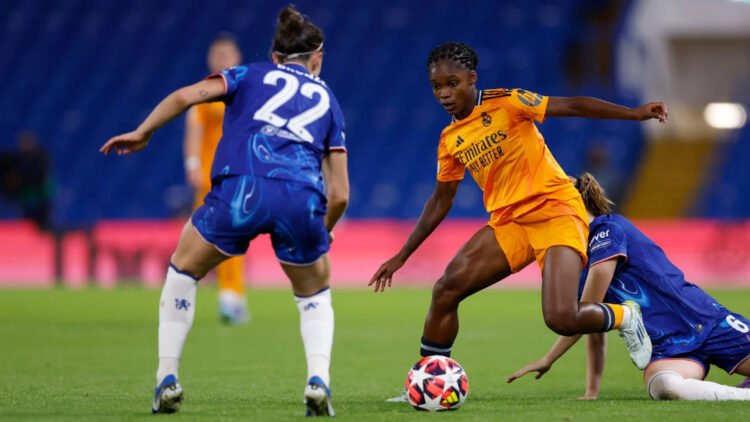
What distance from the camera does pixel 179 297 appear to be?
228 inches

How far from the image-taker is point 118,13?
2695 centimetres

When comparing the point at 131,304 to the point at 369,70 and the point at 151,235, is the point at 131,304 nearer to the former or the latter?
the point at 151,235

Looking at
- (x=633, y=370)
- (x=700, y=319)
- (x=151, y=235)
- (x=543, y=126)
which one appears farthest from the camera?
(x=543, y=126)

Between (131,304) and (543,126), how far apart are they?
41.9 ft

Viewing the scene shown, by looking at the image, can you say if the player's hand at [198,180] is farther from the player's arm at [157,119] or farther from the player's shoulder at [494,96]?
the player's arm at [157,119]

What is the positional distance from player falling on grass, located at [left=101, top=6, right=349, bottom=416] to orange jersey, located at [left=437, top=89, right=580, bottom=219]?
3.79 feet

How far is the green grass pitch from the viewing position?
19.9ft

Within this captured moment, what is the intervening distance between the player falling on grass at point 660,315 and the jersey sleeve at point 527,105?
0.81 metres

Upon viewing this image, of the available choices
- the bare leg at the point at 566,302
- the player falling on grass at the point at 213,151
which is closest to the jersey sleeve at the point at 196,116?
the player falling on grass at the point at 213,151

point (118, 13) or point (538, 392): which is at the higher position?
point (118, 13)

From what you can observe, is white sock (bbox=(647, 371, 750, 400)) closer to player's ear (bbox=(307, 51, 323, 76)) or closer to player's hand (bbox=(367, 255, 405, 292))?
player's hand (bbox=(367, 255, 405, 292))

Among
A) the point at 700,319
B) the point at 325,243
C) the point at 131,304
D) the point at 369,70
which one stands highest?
the point at 369,70

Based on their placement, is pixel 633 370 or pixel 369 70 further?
pixel 369 70

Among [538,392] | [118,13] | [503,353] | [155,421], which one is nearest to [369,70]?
[118,13]
